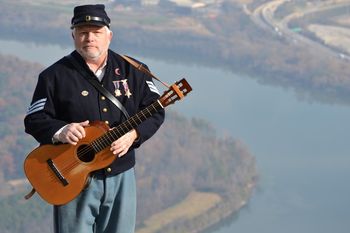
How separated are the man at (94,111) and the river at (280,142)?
108 feet

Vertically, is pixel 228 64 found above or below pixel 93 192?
below

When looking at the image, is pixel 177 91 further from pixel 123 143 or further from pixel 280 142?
pixel 280 142

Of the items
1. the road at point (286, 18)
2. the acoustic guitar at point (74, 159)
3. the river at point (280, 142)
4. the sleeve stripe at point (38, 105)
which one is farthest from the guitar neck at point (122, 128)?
the road at point (286, 18)

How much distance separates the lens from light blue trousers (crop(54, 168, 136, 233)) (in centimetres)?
305

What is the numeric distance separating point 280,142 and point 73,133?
150 feet

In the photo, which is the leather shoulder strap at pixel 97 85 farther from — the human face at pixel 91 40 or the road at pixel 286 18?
the road at pixel 286 18

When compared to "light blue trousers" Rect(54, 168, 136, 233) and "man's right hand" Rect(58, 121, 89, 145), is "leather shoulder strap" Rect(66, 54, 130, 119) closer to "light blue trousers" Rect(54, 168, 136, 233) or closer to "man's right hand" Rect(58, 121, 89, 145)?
"man's right hand" Rect(58, 121, 89, 145)

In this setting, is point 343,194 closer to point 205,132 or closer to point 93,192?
point 205,132

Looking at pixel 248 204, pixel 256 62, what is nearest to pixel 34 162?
pixel 248 204

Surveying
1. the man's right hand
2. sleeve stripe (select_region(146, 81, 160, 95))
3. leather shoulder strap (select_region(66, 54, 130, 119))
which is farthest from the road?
the man's right hand

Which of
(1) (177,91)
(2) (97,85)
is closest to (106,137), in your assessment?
(2) (97,85)

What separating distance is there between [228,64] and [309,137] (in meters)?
18.3

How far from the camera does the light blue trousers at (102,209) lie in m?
3.05

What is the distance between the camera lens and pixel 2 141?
48.0 meters
